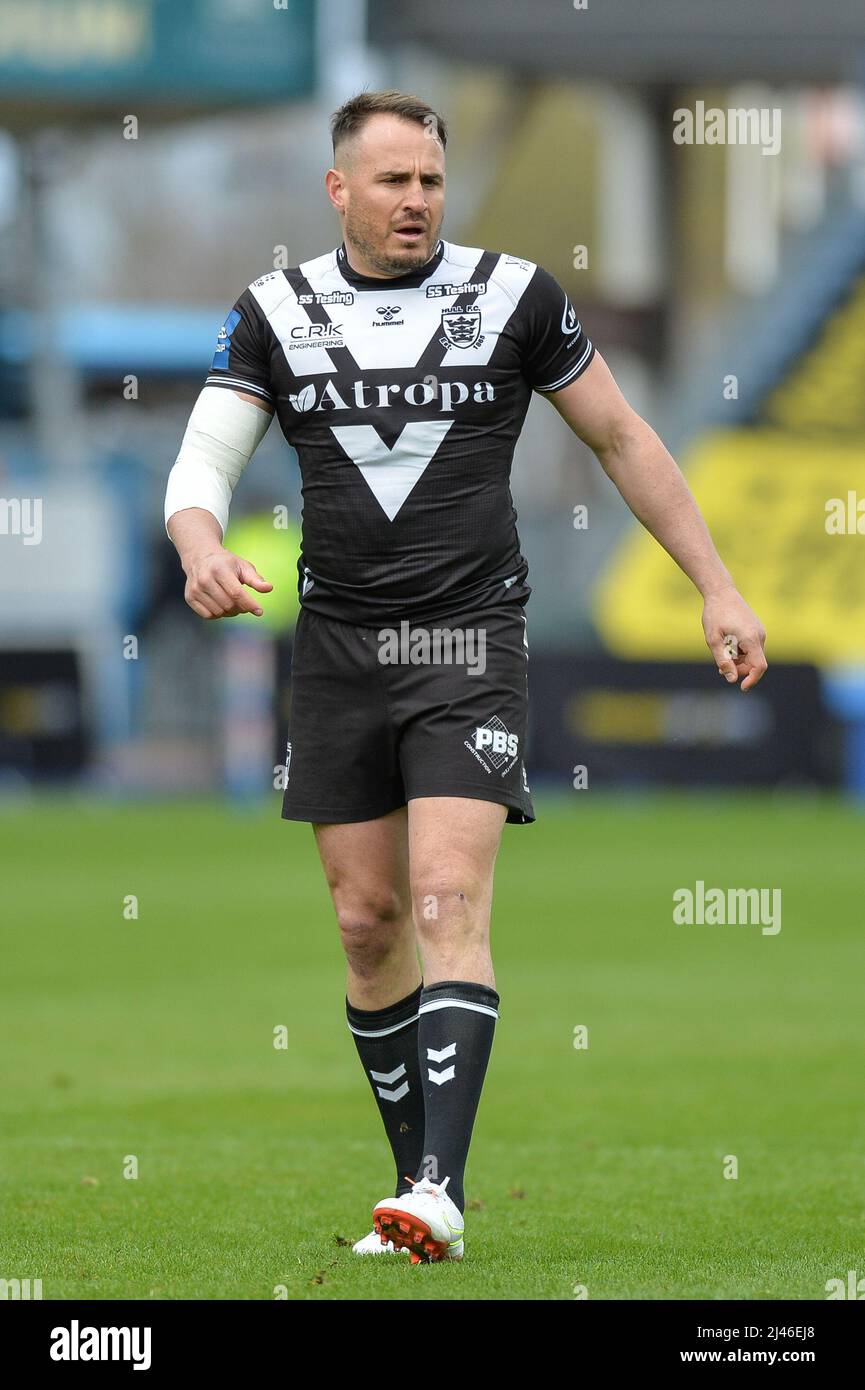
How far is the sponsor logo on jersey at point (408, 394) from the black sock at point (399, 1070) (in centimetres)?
139

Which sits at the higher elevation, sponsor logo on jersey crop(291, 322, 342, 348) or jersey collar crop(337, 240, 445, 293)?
jersey collar crop(337, 240, 445, 293)

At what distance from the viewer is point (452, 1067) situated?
203 inches

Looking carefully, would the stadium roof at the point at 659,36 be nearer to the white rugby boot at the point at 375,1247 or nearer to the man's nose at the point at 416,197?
the man's nose at the point at 416,197

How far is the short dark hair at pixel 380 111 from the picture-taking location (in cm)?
536

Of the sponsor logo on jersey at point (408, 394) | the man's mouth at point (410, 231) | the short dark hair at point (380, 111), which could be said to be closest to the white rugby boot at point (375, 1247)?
the sponsor logo on jersey at point (408, 394)

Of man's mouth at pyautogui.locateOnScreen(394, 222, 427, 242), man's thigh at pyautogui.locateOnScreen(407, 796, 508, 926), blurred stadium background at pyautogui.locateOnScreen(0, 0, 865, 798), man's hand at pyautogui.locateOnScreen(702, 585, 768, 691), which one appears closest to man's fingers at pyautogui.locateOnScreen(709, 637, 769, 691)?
man's hand at pyautogui.locateOnScreen(702, 585, 768, 691)

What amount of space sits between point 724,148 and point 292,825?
110ft

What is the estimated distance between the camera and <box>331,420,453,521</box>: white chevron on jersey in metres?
5.38

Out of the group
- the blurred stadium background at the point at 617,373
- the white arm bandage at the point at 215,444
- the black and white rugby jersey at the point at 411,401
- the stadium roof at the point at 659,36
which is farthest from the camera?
the stadium roof at the point at 659,36

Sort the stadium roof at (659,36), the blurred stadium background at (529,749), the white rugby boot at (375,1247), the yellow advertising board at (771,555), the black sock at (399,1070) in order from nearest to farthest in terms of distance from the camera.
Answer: the white rugby boot at (375,1247) → the black sock at (399,1070) → the blurred stadium background at (529,749) → the yellow advertising board at (771,555) → the stadium roof at (659,36)

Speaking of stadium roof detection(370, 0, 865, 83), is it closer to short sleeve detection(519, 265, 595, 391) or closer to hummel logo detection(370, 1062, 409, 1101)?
short sleeve detection(519, 265, 595, 391)

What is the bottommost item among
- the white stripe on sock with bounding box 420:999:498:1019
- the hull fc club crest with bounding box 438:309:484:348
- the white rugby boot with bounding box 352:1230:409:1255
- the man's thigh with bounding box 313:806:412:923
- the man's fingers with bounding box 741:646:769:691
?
the white rugby boot with bounding box 352:1230:409:1255

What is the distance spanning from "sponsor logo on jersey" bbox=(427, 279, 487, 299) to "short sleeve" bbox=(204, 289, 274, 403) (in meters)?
0.40

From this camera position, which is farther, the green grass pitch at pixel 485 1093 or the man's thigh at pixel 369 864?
the man's thigh at pixel 369 864
